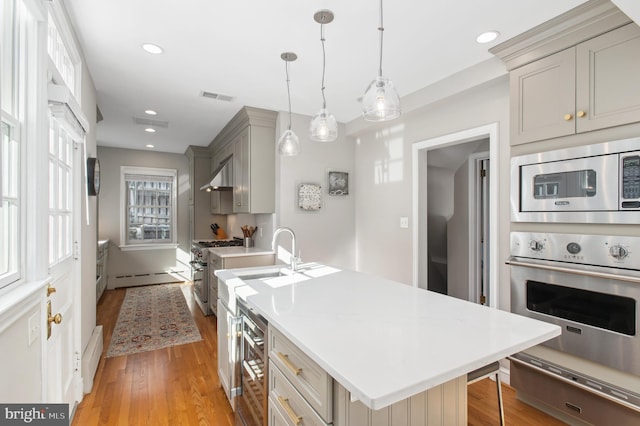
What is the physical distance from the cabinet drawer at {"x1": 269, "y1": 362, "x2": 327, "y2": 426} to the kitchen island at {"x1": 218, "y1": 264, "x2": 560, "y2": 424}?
17 cm

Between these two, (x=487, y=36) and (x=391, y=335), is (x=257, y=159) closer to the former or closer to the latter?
(x=487, y=36)

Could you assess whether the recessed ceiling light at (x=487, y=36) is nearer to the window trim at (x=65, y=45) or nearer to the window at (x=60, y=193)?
the window trim at (x=65, y=45)

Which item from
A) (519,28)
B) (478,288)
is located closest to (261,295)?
(519,28)

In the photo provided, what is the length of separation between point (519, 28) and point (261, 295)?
236cm

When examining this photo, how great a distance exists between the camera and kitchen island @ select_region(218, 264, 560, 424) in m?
0.88

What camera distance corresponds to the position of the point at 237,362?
6.55 feet

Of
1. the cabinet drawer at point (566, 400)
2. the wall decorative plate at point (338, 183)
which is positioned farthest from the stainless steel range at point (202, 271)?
the cabinet drawer at point (566, 400)

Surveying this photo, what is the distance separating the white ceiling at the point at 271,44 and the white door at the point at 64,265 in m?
0.83

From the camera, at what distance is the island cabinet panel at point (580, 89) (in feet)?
5.64

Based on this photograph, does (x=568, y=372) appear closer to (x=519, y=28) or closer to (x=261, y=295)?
(x=261, y=295)

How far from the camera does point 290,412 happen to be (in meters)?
1.27

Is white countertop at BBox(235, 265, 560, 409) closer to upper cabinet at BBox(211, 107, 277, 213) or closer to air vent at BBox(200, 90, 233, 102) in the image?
upper cabinet at BBox(211, 107, 277, 213)

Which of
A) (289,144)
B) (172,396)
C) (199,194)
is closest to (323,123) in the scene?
(289,144)
